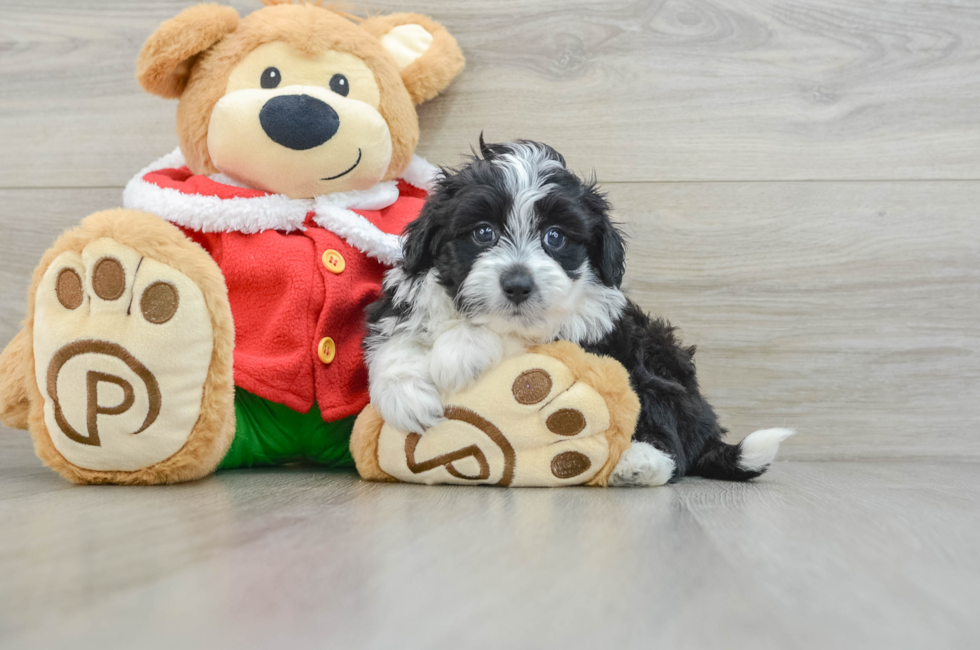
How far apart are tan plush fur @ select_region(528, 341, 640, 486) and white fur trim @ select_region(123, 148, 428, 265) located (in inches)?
19.1

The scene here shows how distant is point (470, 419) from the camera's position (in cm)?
130

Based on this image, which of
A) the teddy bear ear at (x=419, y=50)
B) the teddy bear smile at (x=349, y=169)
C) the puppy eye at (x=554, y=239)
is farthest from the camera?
the teddy bear ear at (x=419, y=50)

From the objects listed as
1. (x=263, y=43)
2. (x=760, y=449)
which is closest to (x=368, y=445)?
(x=760, y=449)

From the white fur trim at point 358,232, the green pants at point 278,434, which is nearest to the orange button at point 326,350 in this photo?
the green pants at point 278,434

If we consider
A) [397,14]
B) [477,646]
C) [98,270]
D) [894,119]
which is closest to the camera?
[477,646]

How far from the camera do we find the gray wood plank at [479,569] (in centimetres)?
65

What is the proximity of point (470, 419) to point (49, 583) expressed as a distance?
70 cm

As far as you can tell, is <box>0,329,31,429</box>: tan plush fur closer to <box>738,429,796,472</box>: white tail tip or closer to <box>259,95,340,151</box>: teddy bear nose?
<box>259,95,340,151</box>: teddy bear nose

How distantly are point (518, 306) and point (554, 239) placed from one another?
169 millimetres

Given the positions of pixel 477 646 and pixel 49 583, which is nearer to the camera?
pixel 477 646

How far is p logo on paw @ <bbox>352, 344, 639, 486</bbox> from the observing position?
4.24 ft

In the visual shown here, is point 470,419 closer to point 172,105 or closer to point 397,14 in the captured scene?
point 397,14

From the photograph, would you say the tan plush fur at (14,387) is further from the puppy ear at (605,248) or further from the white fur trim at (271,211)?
the puppy ear at (605,248)

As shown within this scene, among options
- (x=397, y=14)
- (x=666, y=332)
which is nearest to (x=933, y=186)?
(x=666, y=332)
